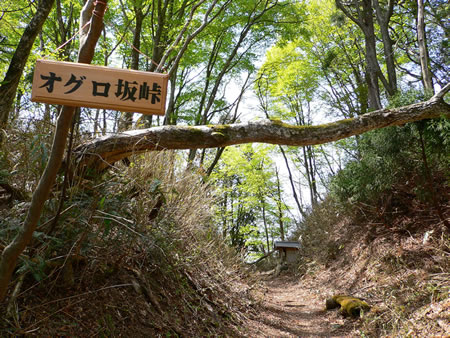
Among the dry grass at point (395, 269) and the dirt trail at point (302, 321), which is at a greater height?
the dry grass at point (395, 269)

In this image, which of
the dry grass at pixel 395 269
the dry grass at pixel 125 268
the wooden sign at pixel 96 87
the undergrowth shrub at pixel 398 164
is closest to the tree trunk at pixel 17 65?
the dry grass at pixel 125 268

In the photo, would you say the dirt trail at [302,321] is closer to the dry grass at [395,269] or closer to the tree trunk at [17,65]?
the dry grass at [395,269]

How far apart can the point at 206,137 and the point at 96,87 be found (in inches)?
71.2

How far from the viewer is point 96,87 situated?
6.34 feet

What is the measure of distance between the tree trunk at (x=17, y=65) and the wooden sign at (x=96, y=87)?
2129 mm

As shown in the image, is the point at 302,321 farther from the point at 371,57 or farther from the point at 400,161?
the point at 371,57

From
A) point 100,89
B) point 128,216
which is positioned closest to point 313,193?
point 128,216

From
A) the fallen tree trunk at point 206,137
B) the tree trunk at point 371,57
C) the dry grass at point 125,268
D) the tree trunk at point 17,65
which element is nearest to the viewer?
the dry grass at point 125,268

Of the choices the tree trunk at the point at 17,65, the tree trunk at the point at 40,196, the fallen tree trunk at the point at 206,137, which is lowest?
the tree trunk at the point at 40,196

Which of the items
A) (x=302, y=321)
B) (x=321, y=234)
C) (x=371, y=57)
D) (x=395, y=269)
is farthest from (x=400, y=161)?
(x=321, y=234)

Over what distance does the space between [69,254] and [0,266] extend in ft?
1.97

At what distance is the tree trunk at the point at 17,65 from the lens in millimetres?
3689

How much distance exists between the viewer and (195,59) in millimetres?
10883

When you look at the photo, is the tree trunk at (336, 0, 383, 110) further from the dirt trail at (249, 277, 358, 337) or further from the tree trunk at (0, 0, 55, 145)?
the tree trunk at (0, 0, 55, 145)
